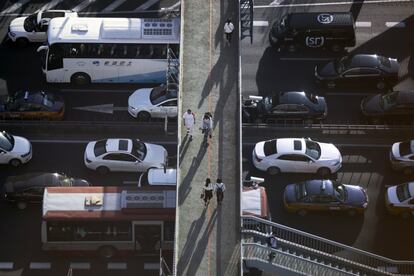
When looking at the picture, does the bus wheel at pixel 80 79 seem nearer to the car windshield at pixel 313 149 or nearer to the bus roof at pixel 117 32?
the bus roof at pixel 117 32

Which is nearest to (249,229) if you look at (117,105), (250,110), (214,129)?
(214,129)

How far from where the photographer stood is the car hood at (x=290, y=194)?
3522 cm

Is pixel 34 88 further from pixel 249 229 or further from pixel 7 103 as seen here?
pixel 249 229

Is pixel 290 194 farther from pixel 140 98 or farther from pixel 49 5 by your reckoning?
pixel 49 5

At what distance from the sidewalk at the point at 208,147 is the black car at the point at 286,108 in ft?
18.3

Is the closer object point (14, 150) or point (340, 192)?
point (340, 192)

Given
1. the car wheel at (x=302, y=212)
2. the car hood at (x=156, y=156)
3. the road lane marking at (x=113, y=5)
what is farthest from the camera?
the road lane marking at (x=113, y=5)

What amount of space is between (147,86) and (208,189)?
612 inches

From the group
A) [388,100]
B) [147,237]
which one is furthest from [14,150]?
[388,100]

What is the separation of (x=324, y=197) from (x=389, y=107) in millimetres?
8526

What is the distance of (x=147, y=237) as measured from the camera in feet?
108

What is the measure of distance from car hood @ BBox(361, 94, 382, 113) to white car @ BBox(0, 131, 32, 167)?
2058 cm

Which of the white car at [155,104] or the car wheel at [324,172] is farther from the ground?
the white car at [155,104]

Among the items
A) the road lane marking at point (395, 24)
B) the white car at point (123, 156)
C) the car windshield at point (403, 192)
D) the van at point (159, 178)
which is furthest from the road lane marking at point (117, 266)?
the road lane marking at point (395, 24)
